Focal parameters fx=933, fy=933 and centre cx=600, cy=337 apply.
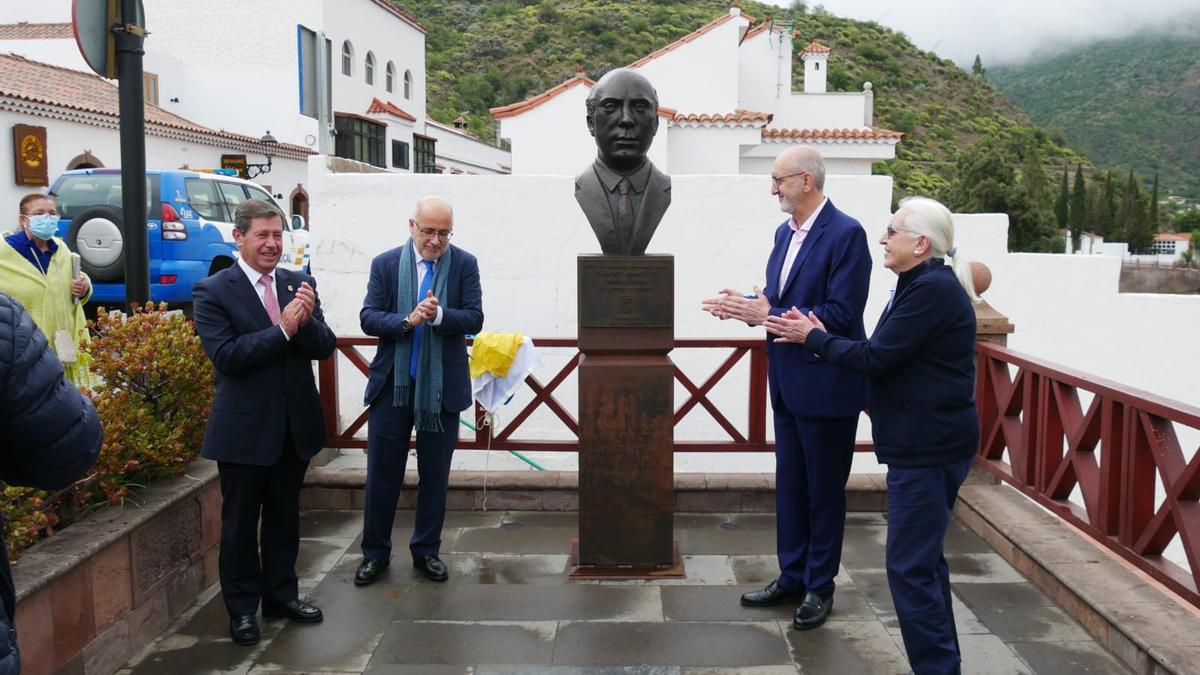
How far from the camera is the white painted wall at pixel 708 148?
14.6 m

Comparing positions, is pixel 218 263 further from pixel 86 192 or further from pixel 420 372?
pixel 420 372

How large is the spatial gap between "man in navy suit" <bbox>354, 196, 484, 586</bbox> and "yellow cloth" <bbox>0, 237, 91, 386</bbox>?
87.9 inches

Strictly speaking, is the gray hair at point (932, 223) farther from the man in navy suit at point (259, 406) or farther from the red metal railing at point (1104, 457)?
the man in navy suit at point (259, 406)

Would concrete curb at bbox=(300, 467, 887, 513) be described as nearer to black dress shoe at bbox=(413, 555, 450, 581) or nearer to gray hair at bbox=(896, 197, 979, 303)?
black dress shoe at bbox=(413, 555, 450, 581)

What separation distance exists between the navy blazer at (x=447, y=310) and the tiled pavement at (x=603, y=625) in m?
0.92

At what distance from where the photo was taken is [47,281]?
19.7 feet

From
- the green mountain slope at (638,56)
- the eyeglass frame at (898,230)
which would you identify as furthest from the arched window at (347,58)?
the eyeglass frame at (898,230)

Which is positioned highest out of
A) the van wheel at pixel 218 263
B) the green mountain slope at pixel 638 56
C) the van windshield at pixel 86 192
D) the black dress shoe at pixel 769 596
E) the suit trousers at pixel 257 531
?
the green mountain slope at pixel 638 56

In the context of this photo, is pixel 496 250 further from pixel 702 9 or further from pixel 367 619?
pixel 702 9

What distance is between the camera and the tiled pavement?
3664 millimetres

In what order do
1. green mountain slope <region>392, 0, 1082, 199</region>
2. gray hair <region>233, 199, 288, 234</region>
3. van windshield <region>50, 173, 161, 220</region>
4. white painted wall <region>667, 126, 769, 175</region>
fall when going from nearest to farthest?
1. gray hair <region>233, 199, 288, 234</region>
2. van windshield <region>50, 173, 161, 220</region>
3. white painted wall <region>667, 126, 769, 175</region>
4. green mountain slope <region>392, 0, 1082, 199</region>

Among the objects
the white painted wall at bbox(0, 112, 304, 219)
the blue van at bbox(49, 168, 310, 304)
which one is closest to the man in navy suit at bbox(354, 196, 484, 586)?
the blue van at bbox(49, 168, 310, 304)

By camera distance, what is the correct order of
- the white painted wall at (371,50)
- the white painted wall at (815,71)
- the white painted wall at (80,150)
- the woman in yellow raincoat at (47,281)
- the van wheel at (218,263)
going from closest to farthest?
1. the woman in yellow raincoat at (47,281)
2. the van wheel at (218,263)
3. the white painted wall at (80,150)
4. the white painted wall at (815,71)
5. the white painted wall at (371,50)

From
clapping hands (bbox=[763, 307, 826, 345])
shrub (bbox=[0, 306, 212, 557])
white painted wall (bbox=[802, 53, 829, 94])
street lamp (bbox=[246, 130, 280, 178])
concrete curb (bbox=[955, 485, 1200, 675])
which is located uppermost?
white painted wall (bbox=[802, 53, 829, 94])
